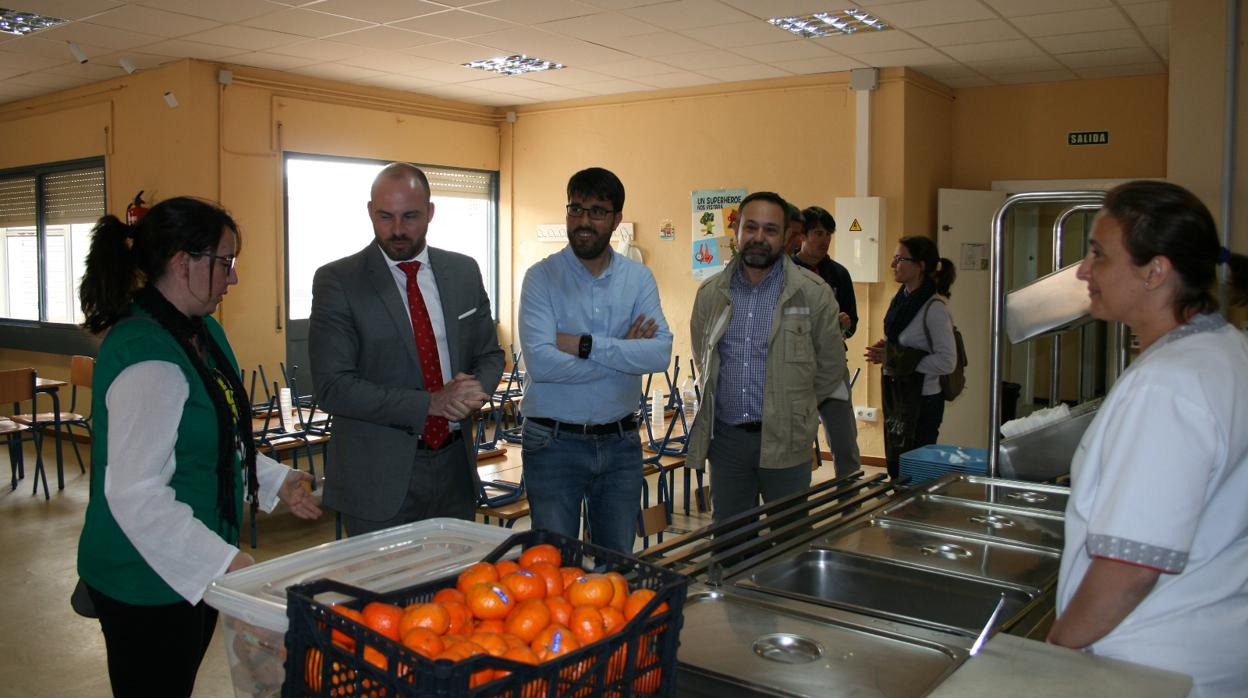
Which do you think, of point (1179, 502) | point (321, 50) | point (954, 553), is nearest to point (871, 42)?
point (321, 50)

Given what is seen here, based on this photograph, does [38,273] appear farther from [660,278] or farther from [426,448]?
[426,448]

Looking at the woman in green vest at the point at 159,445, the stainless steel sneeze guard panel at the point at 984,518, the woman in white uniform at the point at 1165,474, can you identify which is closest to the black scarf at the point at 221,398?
the woman in green vest at the point at 159,445

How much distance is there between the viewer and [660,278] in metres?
8.62

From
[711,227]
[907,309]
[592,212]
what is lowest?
[907,309]

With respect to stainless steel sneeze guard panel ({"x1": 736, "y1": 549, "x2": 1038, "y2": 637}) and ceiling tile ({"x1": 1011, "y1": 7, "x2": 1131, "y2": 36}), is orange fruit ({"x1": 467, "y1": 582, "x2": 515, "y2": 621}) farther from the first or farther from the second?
ceiling tile ({"x1": 1011, "y1": 7, "x2": 1131, "y2": 36})

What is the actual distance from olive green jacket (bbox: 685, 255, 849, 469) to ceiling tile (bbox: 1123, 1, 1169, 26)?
3.72 meters

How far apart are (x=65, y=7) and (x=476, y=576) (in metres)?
5.81

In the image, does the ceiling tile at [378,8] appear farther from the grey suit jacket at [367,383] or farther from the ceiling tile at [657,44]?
the grey suit jacket at [367,383]

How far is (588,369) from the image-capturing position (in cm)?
286

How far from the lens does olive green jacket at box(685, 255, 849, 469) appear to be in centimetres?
316

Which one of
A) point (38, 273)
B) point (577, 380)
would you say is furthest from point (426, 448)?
point (38, 273)

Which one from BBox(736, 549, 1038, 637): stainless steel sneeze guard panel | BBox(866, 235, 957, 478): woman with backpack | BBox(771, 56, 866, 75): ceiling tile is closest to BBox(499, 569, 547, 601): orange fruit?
BBox(736, 549, 1038, 637): stainless steel sneeze guard panel

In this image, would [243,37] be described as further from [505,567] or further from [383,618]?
[383,618]

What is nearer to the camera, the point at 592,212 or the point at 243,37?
the point at 592,212
